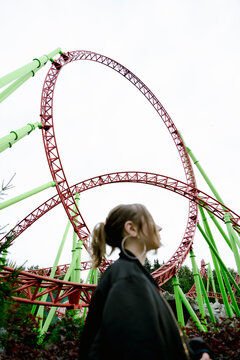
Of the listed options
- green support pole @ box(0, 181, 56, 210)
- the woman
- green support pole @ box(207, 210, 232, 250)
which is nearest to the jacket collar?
the woman

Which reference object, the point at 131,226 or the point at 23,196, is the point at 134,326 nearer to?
the point at 131,226

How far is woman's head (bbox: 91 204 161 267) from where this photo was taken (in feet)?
3.96

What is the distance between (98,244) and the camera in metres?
1.32

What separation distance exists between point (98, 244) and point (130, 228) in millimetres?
230

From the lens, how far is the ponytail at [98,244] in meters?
1.31

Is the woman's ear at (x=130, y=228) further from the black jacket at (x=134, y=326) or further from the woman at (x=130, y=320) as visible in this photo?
the black jacket at (x=134, y=326)

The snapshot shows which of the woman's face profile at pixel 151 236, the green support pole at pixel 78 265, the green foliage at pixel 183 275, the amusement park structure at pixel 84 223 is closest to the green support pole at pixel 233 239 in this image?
the amusement park structure at pixel 84 223

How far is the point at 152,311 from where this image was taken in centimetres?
Answer: 83

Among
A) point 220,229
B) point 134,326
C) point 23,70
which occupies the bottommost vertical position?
point 134,326

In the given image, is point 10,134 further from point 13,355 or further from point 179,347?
point 179,347

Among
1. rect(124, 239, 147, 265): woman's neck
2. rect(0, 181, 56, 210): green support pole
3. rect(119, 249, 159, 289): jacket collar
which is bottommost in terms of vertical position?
rect(119, 249, 159, 289): jacket collar

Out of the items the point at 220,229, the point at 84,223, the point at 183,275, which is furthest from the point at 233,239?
the point at 183,275

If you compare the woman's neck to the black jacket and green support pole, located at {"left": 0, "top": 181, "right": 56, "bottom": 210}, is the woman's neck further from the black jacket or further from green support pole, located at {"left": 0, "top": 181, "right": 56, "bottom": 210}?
green support pole, located at {"left": 0, "top": 181, "right": 56, "bottom": 210}

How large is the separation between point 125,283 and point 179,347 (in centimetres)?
29
